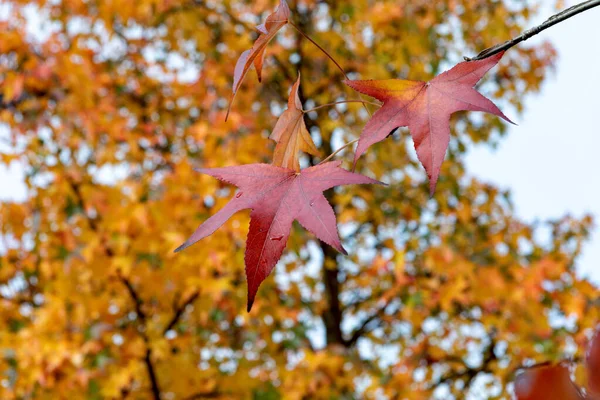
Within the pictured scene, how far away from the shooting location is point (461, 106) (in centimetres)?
66

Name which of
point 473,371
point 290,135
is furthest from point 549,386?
point 473,371

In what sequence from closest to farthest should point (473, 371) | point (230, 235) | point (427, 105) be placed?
point (427, 105) → point (230, 235) → point (473, 371)

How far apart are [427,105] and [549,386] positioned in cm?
48

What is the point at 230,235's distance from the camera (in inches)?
94.1

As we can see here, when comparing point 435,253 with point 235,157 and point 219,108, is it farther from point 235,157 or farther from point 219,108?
point 219,108

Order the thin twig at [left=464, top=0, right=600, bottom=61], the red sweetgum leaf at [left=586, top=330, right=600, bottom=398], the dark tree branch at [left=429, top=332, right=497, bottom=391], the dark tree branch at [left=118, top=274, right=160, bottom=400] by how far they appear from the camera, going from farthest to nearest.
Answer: the dark tree branch at [left=429, top=332, right=497, bottom=391] < the dark tree branch at [left=118, top=274, right=160, bottom=400] < the thin twig at [left=464, top=0, right=600, bottom=61] < the red sweetgum leaf at [left=586, top=330, right=600, bottom=398]

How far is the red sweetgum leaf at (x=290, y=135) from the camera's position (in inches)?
30.3

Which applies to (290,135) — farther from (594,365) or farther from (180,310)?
(180,310)

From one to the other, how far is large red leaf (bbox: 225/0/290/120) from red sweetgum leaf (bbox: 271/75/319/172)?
0.06 metres

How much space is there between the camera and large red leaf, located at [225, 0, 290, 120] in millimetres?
749

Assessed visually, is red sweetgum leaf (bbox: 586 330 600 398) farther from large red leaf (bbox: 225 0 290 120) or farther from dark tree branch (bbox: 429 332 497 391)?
dark tree branch (bbox: 429 332 497 391)

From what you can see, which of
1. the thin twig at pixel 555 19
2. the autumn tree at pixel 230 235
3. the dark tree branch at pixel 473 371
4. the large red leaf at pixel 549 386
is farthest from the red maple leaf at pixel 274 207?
the dark tree branch at pixel 473 371

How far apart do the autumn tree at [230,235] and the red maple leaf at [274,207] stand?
1.23m

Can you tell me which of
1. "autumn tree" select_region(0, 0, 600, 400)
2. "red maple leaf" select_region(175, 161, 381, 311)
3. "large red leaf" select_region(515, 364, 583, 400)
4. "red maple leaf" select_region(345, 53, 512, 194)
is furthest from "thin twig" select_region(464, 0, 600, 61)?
"autumn tree" select_region(0, 0, 600, 400)
